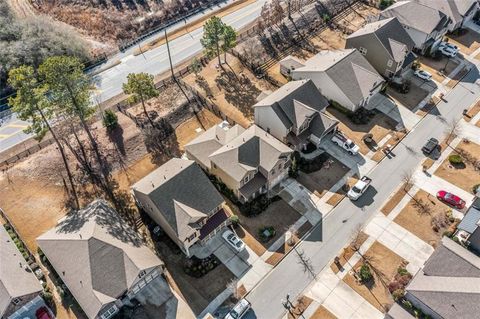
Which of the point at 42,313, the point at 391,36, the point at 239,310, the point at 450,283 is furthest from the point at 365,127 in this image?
the point at 42,313

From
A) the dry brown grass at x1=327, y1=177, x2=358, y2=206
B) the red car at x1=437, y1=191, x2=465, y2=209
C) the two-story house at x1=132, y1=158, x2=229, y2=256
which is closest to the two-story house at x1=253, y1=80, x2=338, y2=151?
the dry brown grass at x1=327, y1=177, x2=358, y2=206

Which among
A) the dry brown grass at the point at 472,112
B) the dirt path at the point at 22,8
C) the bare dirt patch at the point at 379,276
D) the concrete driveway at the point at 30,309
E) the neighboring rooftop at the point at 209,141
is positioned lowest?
the bare dirt patch at the point at 379,276

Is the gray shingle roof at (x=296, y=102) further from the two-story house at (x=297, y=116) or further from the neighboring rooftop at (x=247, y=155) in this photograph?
the neighboring rooftop at (x=247, y=155)

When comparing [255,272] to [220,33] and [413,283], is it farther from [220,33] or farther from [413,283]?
[220,33]

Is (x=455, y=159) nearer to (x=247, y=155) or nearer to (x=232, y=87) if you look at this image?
(x=247, y=155)

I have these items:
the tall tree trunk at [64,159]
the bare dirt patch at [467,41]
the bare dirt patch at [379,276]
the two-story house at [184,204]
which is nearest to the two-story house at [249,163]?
the two-story house at [184,204]

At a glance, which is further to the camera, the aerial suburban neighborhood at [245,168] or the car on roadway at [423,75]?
the car on roadway at [423,75]

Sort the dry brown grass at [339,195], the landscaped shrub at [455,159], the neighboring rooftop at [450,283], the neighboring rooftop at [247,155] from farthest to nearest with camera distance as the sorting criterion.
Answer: the landscaped shrub at [455,159], the dry brown grass at [339,195], the neighboring rooftop at [247,155], the neighboring rooftop at [450,283]
